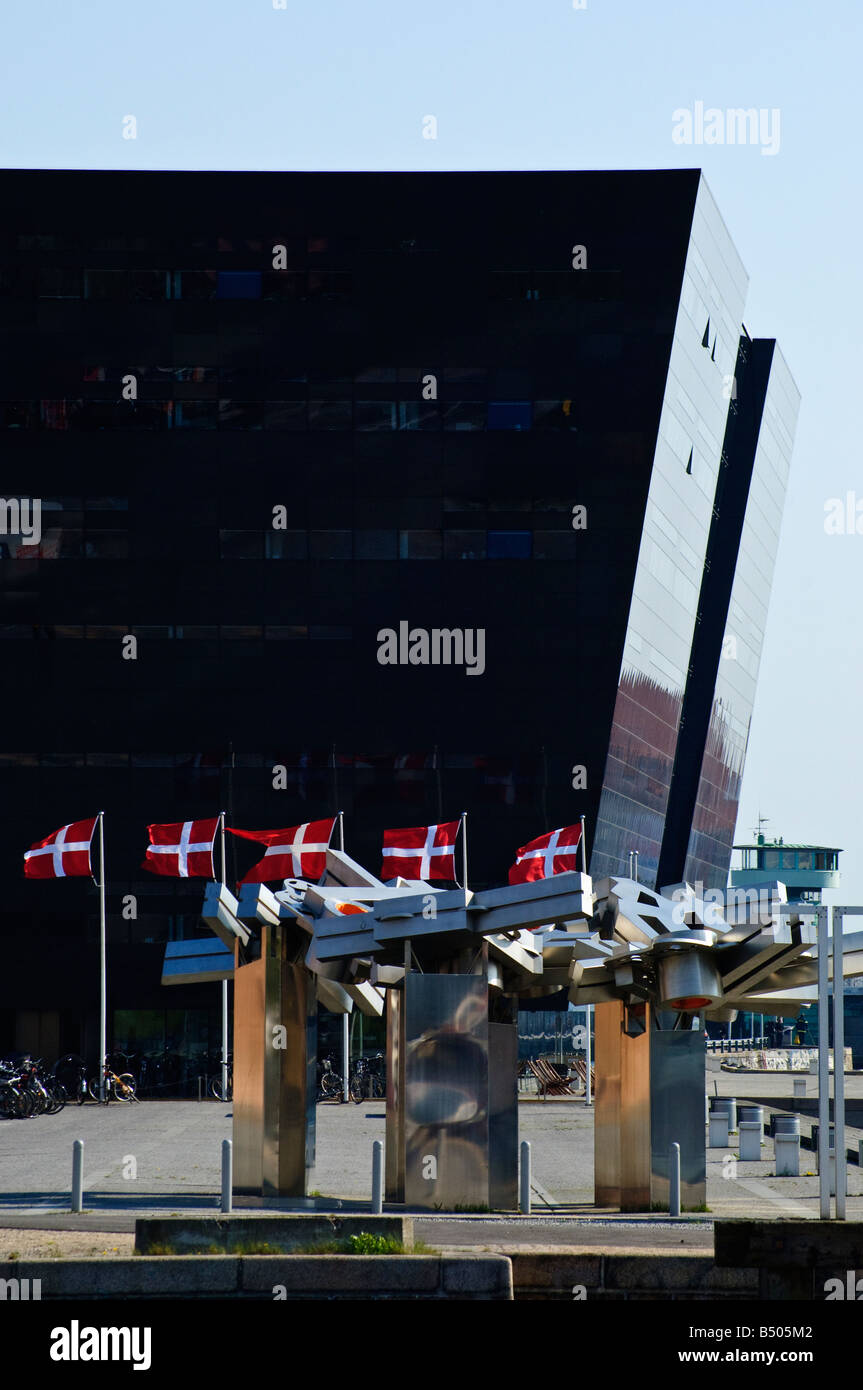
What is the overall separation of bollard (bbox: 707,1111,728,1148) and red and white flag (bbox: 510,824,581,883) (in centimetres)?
707

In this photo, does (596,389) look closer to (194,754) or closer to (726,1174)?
(194,754)

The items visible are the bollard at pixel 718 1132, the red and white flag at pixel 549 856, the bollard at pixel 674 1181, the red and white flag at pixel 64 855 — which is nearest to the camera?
the bollard at pixel 674 1181

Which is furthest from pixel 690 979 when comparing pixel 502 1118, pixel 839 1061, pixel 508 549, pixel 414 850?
pixel 508 549

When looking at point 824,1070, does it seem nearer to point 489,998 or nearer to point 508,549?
point 489,998

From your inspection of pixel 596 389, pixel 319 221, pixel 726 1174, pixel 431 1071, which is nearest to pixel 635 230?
pixel 596 389

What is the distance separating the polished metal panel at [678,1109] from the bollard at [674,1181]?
53 centimetres

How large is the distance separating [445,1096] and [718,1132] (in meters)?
18.0

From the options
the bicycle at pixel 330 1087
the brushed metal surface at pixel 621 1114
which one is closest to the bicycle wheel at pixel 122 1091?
the bicycle at pixel 330 1087

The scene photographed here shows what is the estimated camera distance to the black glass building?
7456cm

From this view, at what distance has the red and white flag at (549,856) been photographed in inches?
1770

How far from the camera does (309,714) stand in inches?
2963

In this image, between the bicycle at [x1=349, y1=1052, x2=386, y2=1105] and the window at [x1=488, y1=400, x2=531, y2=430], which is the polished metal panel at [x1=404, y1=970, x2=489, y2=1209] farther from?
the window at [x1=488, y1=400, x2=531, y2=430]

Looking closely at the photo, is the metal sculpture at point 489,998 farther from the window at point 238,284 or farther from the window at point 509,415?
the window at point 238,284
